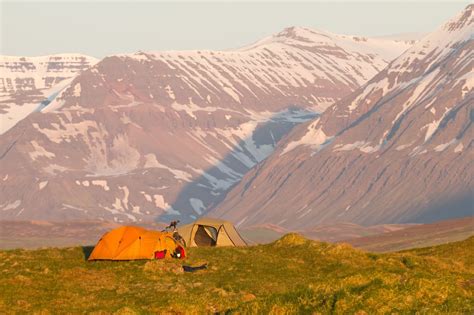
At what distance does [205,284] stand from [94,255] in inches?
321

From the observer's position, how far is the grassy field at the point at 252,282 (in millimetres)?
29500

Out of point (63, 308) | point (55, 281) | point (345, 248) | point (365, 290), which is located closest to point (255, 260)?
point (345, 248)

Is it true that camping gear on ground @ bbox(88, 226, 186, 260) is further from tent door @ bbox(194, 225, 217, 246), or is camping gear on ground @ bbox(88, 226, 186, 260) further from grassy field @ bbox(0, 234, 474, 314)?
tent door @ bbox(194, 225, 217, 246)

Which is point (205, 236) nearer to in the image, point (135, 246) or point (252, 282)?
point (135, 246)

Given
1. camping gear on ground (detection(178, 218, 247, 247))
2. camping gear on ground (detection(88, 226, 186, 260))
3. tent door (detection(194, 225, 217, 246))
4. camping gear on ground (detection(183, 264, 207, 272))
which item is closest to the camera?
camping gear on ground (detection(183, 264, 207, 272))

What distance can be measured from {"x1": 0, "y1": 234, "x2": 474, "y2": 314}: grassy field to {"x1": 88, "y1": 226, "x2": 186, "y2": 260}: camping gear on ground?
743mm

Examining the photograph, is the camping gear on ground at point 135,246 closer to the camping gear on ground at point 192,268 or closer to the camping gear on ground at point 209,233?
the camping gear on ground at point 192,268

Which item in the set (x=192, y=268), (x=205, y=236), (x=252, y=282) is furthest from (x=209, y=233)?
(x=252, y=282)

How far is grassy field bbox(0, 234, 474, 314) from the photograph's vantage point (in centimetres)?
2950

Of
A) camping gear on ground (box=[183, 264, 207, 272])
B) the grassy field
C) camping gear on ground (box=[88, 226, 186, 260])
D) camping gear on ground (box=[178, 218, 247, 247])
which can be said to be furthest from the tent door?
camping gear on ground (box=[183, 264, 207, 272])

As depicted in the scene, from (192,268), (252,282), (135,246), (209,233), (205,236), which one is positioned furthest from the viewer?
(209,233)

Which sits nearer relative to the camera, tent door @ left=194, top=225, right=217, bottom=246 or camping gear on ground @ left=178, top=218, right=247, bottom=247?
camping gear on ground @ left=178, top=218, right=247, bottom=247

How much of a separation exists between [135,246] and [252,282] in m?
7.71

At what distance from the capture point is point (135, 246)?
159 ft
